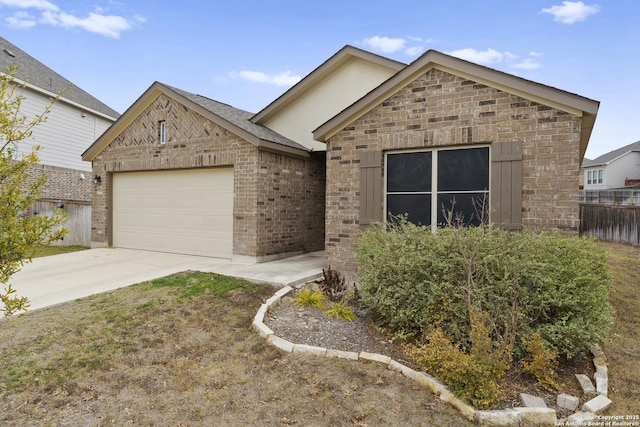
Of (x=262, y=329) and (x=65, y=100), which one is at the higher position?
(x=65, y=100)

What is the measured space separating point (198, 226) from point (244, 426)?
8043 millimetres

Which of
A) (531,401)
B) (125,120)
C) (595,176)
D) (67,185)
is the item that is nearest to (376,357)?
(531,401)

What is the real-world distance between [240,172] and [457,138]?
5449 millimetres

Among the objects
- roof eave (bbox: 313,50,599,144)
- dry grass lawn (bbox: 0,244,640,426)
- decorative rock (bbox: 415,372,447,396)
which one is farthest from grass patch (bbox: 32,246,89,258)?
decorative rock (bbox: 415,372,447,396)

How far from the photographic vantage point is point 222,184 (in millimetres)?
10031

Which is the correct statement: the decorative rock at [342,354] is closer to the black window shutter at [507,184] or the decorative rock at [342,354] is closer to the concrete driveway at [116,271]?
the concrete driveway at [116,271]

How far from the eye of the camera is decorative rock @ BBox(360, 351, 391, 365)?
13.5 ft

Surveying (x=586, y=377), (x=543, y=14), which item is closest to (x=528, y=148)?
(x=586, y=377)

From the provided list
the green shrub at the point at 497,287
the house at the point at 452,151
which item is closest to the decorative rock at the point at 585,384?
the green shrub at the point at 497,287

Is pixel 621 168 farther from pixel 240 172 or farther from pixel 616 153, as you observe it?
pixel 240 172

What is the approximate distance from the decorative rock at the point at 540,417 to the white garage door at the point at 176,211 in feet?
26.2

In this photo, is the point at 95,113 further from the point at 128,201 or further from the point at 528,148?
the point at 528,148

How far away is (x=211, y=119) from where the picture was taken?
9828 mm

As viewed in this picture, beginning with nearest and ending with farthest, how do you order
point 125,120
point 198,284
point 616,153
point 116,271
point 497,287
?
point 497,287 → point 198,284 → point 116,271 → point 125,120 → point 616,153
